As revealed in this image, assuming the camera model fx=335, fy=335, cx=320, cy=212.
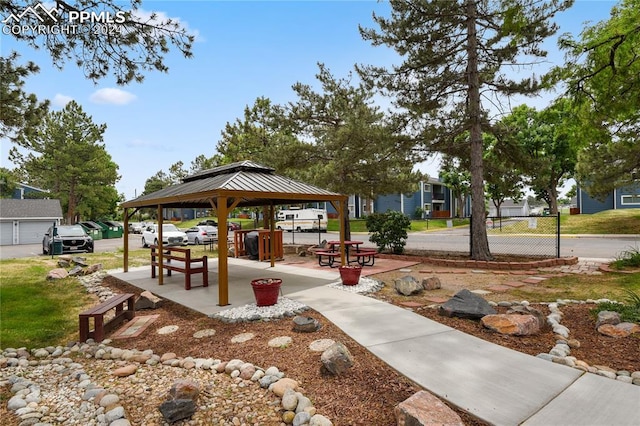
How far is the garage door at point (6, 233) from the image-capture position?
979 inches

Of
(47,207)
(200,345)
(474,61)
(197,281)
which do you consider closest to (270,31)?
(474,61)

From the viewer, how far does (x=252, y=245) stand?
12875 millimetres

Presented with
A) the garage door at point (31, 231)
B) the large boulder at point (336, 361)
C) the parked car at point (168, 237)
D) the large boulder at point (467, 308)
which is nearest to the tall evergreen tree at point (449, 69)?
the large boulder at point (467, 308)

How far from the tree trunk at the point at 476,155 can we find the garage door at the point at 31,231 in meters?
31.0

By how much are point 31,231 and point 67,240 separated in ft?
43.8

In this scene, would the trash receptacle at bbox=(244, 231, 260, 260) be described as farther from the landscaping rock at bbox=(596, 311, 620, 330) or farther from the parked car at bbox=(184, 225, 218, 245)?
the landscaping rock at bbox=(596, 311, 620, 330)

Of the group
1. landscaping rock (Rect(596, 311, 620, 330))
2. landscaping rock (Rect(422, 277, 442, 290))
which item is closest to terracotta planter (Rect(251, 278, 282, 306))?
landscaping rock (Rect(422, 277, 442, 290))

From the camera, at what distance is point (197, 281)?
28.6 feet

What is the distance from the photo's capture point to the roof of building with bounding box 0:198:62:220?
25.0 meters

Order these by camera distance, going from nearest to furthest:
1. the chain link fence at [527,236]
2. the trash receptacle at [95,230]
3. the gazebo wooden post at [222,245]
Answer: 1. the gazebo wooden post at [222,245]
2. the chain link fence at [527,236]
3. the trash receptacle at [95,230]

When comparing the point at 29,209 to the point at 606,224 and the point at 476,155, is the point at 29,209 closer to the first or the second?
the point at 476,155

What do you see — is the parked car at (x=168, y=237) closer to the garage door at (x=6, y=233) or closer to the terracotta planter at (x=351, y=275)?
the garage door at (x=6, y=233)

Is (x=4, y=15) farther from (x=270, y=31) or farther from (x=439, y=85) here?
(x=439, y=85)

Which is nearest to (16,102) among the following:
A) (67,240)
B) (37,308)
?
(37,308)
